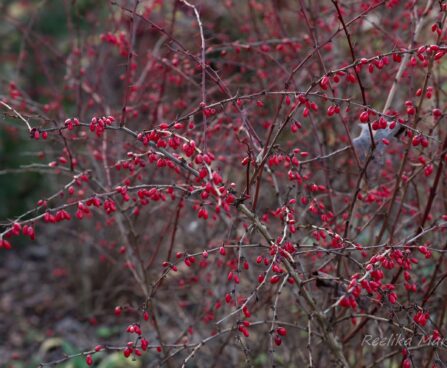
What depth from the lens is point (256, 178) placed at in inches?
103

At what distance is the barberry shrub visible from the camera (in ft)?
7.79

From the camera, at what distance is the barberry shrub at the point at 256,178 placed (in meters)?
2.38

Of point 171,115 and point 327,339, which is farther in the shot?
point 171,115

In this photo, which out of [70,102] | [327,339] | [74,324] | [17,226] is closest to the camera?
[17,226]

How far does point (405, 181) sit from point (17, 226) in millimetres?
1759

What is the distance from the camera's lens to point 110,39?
353 centimetres

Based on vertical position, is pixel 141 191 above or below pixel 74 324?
below

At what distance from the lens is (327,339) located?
8.90ft

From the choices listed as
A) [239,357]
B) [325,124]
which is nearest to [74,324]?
[239,357]

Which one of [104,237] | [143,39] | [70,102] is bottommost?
[104,237]

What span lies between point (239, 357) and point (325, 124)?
1.69 metres

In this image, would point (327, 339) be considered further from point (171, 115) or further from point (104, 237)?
point (104, 237)

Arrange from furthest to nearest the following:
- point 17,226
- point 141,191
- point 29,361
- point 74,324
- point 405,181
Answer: point 74,324 → point 29,361 → point 405,181 → point 141,191 → point 17,226

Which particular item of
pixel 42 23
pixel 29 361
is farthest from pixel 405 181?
pixel 42 23
